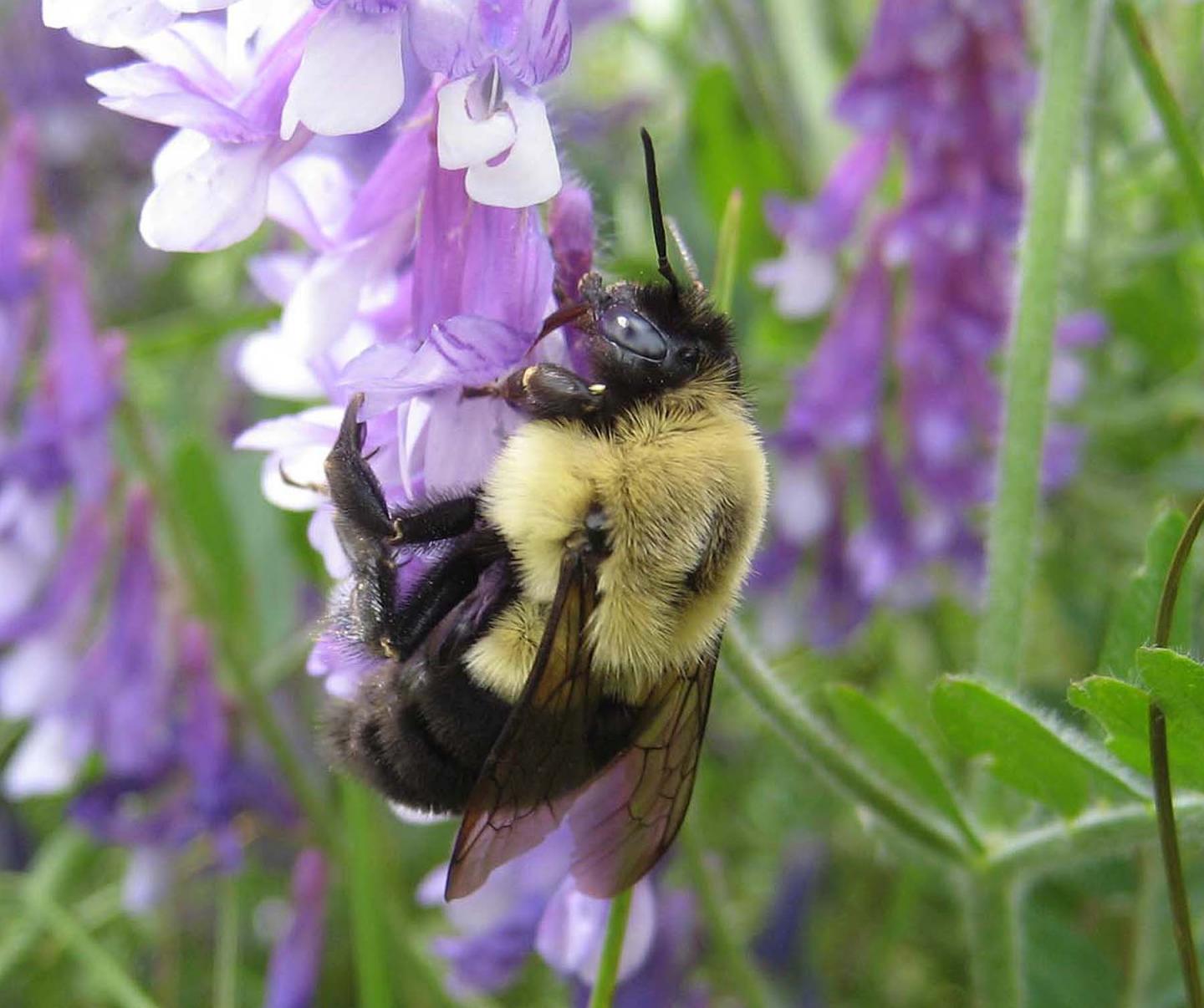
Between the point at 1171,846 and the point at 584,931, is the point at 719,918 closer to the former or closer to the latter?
the point at 584,931

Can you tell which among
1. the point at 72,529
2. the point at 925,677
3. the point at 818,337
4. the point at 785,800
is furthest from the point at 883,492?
the point at 72,529

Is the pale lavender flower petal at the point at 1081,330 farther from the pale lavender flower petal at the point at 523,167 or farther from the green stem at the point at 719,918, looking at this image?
the pale lavender flower petal at the point at 523,167

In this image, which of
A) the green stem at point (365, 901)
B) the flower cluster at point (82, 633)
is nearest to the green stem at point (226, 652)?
the flower cluster at point (82, 633)

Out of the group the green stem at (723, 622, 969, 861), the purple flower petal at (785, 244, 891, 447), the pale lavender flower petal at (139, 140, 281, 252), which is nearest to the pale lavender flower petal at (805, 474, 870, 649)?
the purple flower petal at (785, 244, 891, 447)

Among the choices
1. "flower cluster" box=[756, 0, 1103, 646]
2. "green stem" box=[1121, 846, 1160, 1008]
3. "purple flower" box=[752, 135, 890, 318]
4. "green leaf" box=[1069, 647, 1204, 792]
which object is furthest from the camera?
"purple flower" box=[752, 135, 890, 318]

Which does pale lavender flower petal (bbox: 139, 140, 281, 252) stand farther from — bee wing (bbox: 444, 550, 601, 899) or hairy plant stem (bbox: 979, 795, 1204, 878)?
hairy plant stem (bbox: 979, 795, 1204, 878)

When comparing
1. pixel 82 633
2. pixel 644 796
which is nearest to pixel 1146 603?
pixel 644 796
